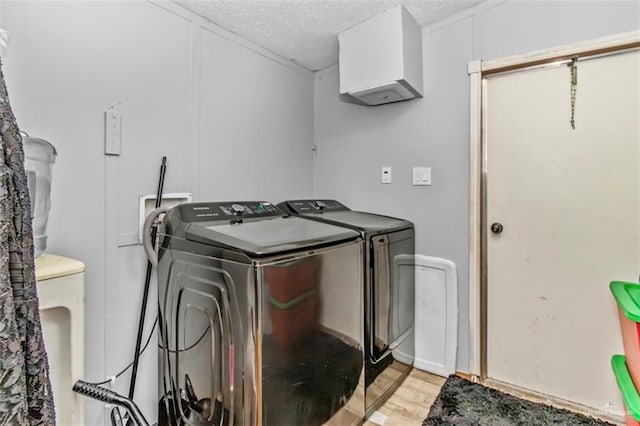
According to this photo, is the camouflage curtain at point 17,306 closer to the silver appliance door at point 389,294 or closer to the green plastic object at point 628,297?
the silver appliance door at point 389,294

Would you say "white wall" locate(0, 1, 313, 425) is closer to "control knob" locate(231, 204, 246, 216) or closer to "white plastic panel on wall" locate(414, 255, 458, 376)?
"control knob" locate(231, 204, 246, 216)

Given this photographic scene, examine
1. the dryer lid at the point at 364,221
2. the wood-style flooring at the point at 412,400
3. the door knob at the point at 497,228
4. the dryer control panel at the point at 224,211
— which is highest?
the dryer control panel at the point at 224,211

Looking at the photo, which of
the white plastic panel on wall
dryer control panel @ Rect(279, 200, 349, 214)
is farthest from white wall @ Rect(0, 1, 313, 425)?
the white plastic panel on wall

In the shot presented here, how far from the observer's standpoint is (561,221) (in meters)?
1.77

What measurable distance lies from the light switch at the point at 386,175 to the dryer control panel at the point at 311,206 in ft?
1.20

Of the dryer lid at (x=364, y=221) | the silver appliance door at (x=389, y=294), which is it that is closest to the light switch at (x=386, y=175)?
the dryer lid at (x=364, y=221)

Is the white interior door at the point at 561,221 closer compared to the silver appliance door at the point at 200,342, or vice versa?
the silver appliance door at the point at 200,342

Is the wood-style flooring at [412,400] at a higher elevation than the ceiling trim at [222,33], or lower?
lower

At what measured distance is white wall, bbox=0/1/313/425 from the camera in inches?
53.5


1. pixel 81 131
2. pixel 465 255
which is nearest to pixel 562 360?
pixel 465 255

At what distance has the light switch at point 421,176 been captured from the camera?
219 cm

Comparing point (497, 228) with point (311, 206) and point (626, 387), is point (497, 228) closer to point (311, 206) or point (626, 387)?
point (626, 387)

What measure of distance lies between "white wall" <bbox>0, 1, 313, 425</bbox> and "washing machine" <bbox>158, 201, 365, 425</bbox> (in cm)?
25

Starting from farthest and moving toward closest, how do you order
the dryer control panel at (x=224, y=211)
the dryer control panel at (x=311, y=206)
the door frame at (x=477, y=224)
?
the dryer control panel at (x=311, y=206) < the door frame at (x=477, y=224) < the dryer control panel at (x=224, y=211)
